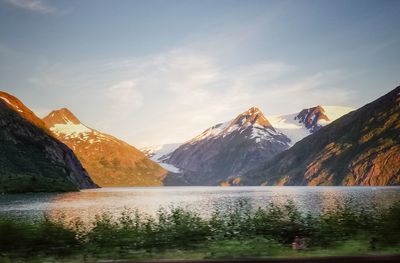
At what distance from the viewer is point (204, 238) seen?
22.5 metres

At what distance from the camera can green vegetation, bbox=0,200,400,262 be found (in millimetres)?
19062

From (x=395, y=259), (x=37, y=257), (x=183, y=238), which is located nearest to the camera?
(x=395, y=259)

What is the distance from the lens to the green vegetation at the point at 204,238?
62.5 feet

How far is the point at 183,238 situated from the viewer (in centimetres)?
2200

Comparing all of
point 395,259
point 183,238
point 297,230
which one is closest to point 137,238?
point 183,238

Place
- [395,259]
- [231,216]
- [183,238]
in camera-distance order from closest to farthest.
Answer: [395,259] → [183,238] → [231,216]

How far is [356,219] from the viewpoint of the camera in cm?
2494

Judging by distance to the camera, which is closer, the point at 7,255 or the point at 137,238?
the point at 7,255

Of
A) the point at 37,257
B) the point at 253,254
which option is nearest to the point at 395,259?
the point at 253,254

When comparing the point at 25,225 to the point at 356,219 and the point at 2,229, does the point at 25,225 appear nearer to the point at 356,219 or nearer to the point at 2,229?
the point at 2,229

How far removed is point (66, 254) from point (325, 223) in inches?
495

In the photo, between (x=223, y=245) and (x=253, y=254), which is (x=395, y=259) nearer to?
(x=253, y=254)

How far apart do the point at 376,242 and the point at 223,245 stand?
666cm

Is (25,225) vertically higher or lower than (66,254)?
higher
